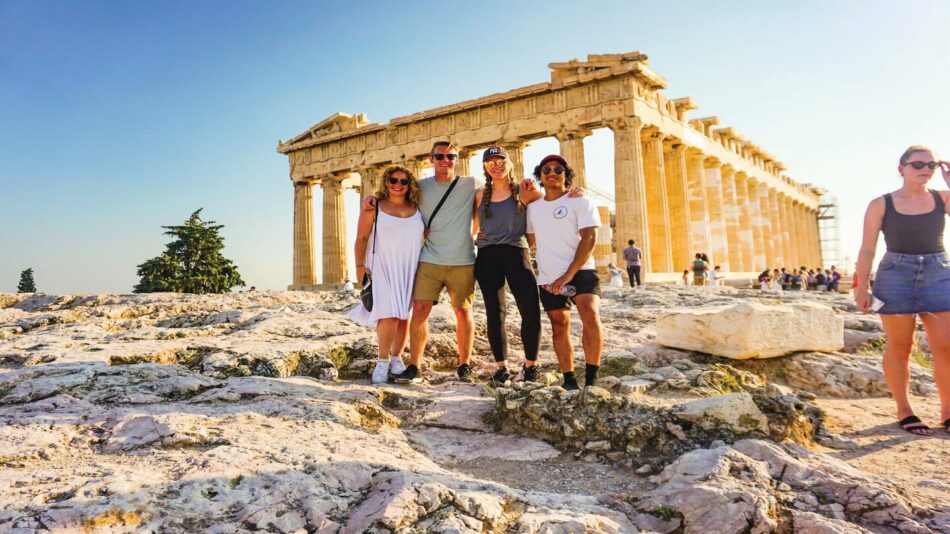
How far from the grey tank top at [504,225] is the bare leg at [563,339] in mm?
566

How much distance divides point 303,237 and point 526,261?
2327cm

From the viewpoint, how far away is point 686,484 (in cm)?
212

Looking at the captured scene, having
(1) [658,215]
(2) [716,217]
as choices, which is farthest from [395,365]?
(2) [716,217]

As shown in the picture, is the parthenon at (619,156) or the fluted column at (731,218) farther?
the fluted column at (731,218)

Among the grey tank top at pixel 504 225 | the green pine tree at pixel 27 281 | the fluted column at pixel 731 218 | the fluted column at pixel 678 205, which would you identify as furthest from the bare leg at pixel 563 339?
the green pine tree at pixel 27 281

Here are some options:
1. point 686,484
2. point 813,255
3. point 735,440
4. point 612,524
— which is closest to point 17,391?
point 612,524

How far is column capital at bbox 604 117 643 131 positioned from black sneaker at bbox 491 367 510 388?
15.3 meters

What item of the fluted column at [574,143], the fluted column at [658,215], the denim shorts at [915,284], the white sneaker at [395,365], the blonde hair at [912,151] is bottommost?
the white sneaker at [395,365]

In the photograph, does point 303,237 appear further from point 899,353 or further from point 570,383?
point 899,353

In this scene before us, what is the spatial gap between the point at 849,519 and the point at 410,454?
1588 mm

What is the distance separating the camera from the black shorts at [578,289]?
12.3 ft

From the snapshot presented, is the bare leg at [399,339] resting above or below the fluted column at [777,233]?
below

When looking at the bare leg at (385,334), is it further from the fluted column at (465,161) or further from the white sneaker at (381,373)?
the fluted column at (465,161)

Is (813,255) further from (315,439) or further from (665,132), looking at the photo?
(315,439)
